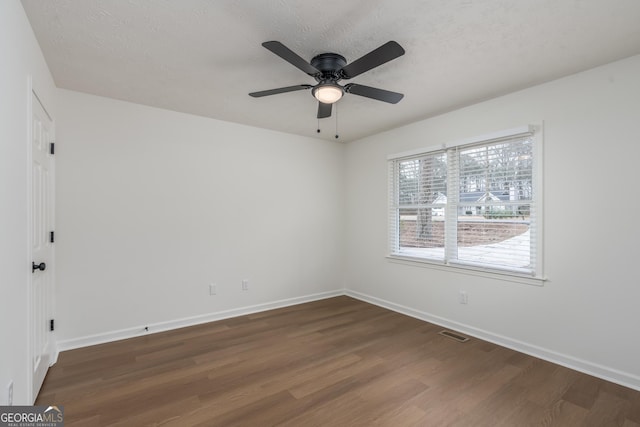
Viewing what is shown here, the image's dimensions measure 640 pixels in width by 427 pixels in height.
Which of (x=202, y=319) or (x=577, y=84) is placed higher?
(x=577, y=84)

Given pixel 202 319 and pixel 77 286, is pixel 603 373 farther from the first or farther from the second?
pixel 77 286

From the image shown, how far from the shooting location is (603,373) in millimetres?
2527

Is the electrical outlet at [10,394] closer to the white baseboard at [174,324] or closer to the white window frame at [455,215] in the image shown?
the white baseboard at [174,324]

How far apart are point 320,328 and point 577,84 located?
346 cm

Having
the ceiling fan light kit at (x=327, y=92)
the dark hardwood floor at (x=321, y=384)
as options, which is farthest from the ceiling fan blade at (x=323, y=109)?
the dark hardwood floor at (x=321, y=384)

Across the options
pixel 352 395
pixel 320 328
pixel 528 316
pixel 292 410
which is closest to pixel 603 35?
pixel 528 316

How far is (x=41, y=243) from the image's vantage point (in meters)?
2.47

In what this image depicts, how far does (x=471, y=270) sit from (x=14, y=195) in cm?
388

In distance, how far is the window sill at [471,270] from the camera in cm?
→ 299

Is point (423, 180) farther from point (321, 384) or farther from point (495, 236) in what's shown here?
point (321, 384)

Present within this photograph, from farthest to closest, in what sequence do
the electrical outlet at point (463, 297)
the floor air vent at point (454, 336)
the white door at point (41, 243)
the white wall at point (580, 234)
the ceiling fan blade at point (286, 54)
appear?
the electrical outlet at point (463, 297)
the floor air vent at point (454, 336)
the white wall at point (580, 234)
the white door at point (41, 243)
the ceiling fan blade at point (286, 54)

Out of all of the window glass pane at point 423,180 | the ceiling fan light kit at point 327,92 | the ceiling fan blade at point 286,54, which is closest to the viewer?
the ceiling fan blade at point 286,54

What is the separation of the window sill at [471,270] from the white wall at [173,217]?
1346mm

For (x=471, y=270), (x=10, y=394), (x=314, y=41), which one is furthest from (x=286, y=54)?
(x=471, y=270)
